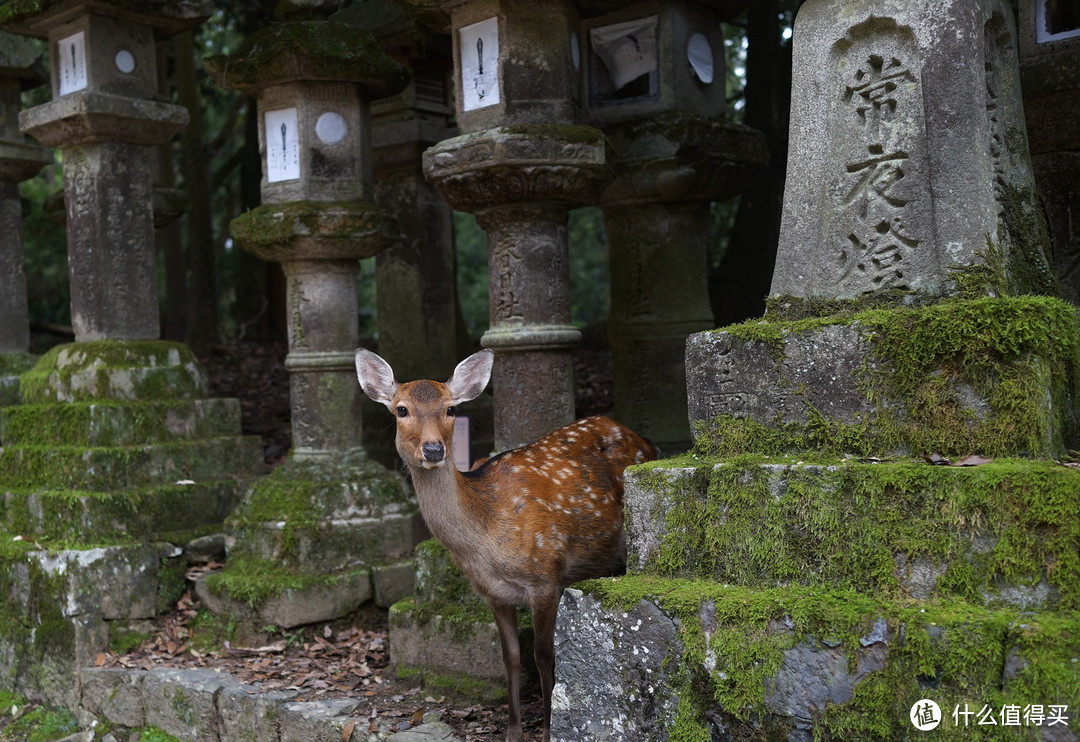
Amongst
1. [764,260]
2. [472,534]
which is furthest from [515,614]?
[764,260]

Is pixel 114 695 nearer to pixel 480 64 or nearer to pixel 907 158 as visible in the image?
pixel 480 64

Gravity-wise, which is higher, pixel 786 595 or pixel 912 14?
pixel 912 14

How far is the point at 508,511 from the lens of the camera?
4.79 m

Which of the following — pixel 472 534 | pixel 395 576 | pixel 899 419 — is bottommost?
pixel 395 576

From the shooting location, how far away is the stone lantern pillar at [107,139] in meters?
7.55

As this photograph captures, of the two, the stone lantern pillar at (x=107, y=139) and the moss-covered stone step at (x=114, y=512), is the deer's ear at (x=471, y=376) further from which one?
the stone lantern pillar at (x=107, y=139)

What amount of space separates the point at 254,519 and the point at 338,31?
3.23 m

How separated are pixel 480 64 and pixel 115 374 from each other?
11.6ft

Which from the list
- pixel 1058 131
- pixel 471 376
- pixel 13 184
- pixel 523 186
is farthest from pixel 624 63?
pixel 13 184

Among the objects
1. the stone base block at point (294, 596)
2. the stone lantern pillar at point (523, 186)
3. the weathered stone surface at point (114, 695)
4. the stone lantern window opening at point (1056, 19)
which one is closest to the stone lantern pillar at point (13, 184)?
the weathered stone surface at point (114, 695)

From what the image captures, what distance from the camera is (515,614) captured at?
4.87 m

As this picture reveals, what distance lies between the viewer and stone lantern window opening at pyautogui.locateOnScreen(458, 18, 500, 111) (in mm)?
5730

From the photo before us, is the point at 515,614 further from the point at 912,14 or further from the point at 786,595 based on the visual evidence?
the point at 912,14

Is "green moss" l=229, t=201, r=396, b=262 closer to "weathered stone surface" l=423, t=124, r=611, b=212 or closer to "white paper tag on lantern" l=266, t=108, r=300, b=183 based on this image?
"white paper tag on lantern" l=266, t=108, r=300, b=183
